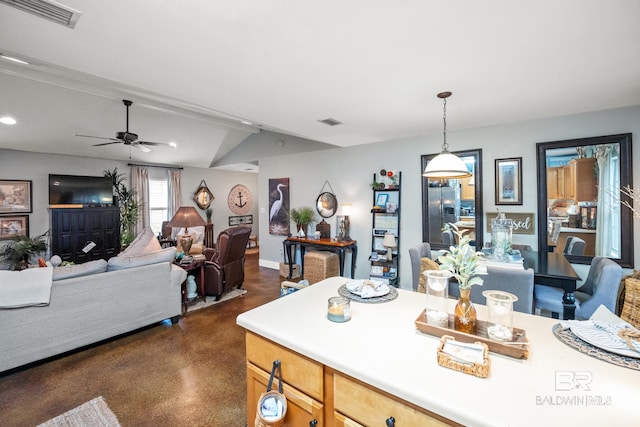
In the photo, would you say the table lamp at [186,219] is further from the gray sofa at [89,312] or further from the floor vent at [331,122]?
the floor vent at [331,122]

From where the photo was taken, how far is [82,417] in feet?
6.14

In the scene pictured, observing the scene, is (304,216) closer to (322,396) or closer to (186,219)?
(186,219)

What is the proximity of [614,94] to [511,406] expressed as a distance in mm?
3423

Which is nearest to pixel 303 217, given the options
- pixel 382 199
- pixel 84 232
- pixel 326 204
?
pixel 326 204

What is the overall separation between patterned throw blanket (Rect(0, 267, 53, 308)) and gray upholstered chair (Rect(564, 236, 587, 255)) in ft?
17.6

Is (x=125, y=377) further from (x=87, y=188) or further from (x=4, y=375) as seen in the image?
(x=87, y=188)

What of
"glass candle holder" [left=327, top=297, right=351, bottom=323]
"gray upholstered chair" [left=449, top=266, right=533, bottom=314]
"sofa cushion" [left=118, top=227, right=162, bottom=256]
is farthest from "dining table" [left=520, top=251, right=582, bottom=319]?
"sofa cushion" [left=118, top=227, right=162, bottom=256]

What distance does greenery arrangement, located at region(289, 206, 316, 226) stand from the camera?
5340mm

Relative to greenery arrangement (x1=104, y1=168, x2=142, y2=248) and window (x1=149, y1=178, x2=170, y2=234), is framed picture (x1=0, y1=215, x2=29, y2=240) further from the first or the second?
window (x1=149, y1=178, x2=170, y2=234)

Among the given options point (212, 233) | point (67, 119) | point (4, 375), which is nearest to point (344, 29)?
point (4, 375)

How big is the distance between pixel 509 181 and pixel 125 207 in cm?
747

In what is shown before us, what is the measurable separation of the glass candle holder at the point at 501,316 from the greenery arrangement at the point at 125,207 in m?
7.17

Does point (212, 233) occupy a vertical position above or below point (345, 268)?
above

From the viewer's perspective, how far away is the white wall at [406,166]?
3250mm
